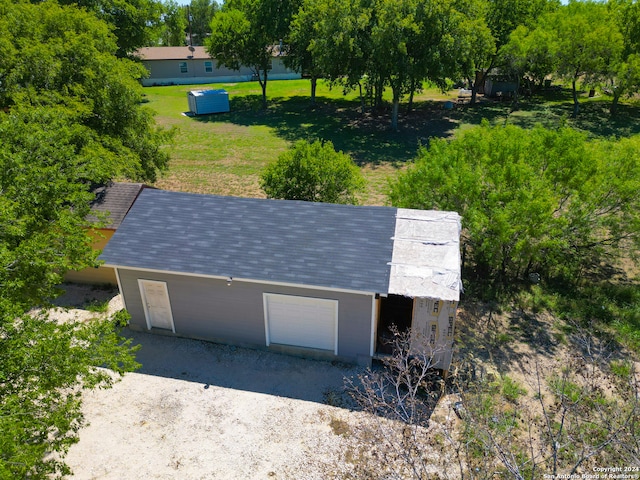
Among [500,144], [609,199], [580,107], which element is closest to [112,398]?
[500,144]

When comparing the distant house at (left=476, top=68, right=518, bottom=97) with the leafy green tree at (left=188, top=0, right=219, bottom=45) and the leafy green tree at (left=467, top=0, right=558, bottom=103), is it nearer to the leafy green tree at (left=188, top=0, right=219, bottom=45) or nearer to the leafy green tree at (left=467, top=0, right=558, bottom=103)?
the leafy green tree at (left=467, top=0, right=558, bottom=103)

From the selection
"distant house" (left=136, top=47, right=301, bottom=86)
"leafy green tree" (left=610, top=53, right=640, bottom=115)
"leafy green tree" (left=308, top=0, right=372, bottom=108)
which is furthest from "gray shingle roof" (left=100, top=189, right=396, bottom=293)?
"distant house" (left=136, top=47, right=301, bottom=86)

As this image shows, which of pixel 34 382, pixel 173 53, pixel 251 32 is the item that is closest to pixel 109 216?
pixel 34 382

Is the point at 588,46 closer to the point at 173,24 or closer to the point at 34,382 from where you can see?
the point at 34,382

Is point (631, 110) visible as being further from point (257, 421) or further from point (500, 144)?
point (257, 421)

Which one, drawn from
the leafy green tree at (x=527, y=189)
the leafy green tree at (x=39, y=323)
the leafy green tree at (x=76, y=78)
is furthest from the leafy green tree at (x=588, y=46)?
the leafy green tree at (x=39, y=323)

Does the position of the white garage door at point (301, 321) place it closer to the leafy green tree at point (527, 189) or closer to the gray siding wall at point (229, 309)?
the gray siding wall at point (229, 309)
